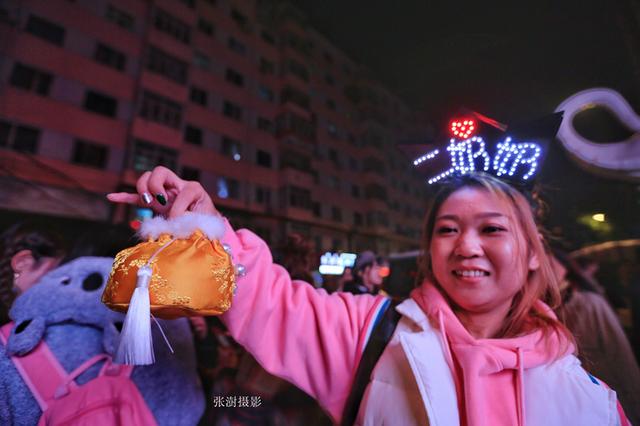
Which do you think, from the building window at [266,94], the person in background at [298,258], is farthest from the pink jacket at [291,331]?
the building window at [266,94]

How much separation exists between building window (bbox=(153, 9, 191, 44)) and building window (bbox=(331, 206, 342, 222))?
8599 millimetres

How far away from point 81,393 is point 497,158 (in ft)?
6.21

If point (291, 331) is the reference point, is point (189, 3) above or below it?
above

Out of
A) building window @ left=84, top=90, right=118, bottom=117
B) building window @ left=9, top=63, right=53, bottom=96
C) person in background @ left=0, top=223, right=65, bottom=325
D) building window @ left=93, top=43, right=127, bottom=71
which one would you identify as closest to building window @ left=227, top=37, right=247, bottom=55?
building window @ left=93, top=43, right=127, bottom=71

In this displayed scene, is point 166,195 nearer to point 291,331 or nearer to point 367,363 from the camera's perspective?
point 291,331

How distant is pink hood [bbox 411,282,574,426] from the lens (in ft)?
2.59

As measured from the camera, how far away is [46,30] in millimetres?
7281

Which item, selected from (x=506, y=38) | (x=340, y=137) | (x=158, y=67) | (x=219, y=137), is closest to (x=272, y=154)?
(x=219, y=137)

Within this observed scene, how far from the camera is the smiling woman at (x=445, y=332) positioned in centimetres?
81

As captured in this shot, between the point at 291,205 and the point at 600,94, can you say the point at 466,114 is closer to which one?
the point at 600,94

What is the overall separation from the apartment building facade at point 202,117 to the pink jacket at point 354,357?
5095mm

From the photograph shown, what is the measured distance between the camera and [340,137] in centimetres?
1211

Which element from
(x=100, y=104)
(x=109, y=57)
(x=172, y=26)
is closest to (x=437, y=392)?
(x=100, y=104)

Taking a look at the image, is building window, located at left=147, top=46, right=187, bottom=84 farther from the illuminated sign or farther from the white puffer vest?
the white puffer vest
